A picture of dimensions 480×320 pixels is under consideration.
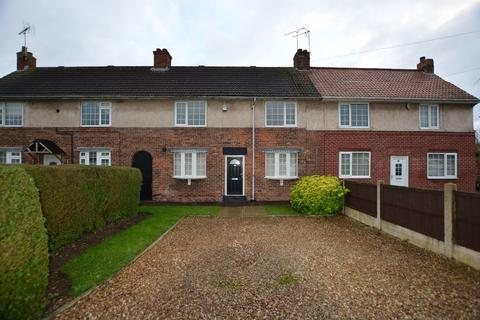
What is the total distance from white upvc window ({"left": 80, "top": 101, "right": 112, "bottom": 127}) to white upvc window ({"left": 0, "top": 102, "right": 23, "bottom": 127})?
12.0 feet

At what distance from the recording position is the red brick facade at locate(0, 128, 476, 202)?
15.8 meters

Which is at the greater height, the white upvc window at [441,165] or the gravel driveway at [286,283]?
the white upvc window at [441,165]

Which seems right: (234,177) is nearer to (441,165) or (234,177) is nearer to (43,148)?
(43,148)

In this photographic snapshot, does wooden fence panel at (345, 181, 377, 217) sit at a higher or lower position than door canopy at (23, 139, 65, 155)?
lower

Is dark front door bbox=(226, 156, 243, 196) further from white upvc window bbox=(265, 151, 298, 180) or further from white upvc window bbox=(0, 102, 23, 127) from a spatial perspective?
white upvc window bbox=(0, 102, 23, 127)

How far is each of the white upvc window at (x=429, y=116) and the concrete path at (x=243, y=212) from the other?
1139 cm

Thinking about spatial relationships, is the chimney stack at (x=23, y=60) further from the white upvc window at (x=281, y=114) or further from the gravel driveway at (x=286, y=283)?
the gravel driveway at (x=286, y=283)

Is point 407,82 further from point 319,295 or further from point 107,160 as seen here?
point 107,160

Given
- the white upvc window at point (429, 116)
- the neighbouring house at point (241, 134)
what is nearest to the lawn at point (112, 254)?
the neighbouring house at point (241, 134)

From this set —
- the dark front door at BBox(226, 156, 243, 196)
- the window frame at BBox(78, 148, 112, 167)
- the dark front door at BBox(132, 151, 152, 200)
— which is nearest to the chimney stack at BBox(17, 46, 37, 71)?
the window frame at BBox(78, 148, 112, 167)

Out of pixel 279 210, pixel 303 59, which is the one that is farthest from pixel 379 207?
pixel 303 59

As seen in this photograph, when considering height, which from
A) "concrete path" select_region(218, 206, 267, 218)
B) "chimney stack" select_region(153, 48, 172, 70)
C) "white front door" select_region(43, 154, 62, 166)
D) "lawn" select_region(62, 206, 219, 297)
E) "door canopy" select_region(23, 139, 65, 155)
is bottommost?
"concrete path" select_region(218, 206, 267, 218)

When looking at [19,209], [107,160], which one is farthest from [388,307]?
[107,160]

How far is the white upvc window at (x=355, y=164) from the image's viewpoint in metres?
16.2
